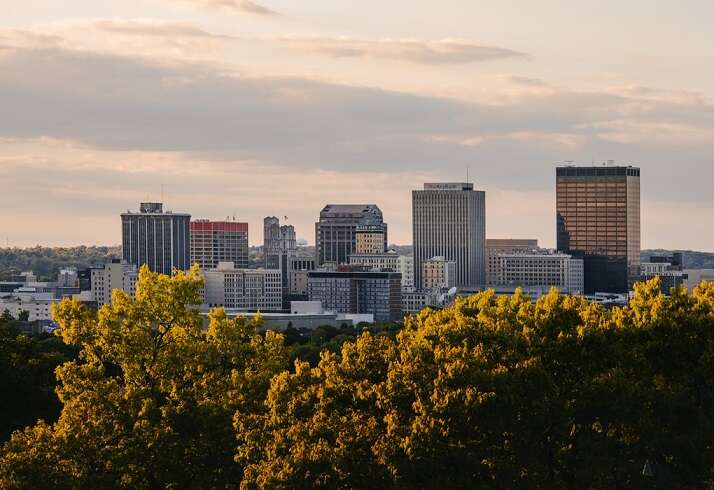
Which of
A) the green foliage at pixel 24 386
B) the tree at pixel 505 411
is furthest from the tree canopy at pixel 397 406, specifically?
the green foliage at pixel 24 386

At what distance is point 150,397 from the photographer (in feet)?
316

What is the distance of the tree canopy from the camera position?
287 ft

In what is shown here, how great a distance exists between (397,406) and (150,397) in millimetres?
14153

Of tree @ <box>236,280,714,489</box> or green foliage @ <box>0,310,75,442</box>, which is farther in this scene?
green foliage @ <box>0,310,75,442</box>

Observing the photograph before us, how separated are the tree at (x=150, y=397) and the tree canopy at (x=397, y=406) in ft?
0.33

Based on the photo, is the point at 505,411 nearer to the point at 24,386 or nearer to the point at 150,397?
the point at 150,397

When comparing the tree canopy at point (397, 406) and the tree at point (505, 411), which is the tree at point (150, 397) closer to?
the tree canopy at point (397, 406)

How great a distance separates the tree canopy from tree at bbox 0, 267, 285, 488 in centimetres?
Answer: 10

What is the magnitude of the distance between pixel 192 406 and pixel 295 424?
7.49 metres

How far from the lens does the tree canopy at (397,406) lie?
3450 inches

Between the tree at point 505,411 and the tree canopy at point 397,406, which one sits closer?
the tree at point 505,411

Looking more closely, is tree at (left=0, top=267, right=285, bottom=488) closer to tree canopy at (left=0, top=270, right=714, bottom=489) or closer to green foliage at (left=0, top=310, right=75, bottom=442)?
tree canopy at (left=0, top=270, right=714, bottom=489)

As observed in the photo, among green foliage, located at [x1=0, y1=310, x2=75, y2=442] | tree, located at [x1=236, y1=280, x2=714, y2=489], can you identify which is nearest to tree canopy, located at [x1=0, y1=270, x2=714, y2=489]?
tree, located at [x1=236, y1=280, x2=714, y2=489]

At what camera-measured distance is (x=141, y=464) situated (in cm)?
9225
